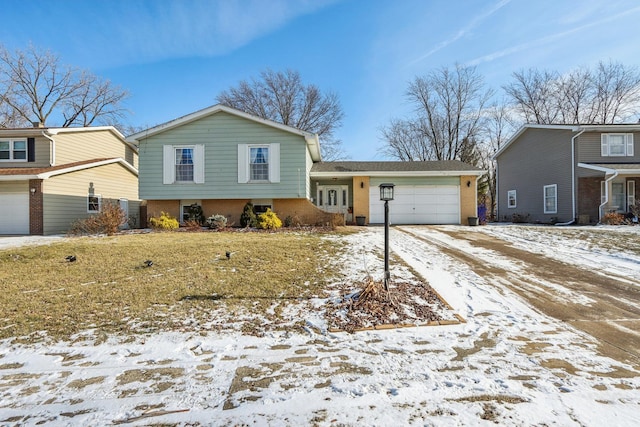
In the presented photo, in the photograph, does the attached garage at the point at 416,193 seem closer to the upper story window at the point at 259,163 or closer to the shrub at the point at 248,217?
the upper story window at the point at 259,163

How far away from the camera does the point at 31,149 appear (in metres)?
15.2

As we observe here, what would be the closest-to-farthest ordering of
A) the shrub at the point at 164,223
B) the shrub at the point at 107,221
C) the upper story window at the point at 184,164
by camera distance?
the shrub at the point at 107,221 < the shrub at the point at 164,223 < the upper story window at the point at 184,164

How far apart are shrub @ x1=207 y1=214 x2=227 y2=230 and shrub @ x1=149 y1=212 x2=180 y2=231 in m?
1.49

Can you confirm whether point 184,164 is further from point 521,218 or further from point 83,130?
point 521,218

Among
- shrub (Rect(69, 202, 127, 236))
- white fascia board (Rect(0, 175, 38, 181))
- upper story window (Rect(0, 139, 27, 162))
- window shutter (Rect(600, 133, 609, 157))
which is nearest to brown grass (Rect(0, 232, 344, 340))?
shrub (Rect(69, 202, 127, 236))

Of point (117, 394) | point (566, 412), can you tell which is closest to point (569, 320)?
point (566, 412)

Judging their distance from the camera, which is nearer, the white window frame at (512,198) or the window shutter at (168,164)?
the window shutter at (168,164)

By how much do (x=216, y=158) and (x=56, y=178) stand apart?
7.64 meters

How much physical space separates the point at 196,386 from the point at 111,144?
2189cm

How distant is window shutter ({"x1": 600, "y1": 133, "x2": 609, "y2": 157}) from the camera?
15.9m

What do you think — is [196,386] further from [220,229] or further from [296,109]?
[296,109]

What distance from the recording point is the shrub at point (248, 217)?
45.2 feet

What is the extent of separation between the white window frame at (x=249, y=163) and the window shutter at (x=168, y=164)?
10.3ft

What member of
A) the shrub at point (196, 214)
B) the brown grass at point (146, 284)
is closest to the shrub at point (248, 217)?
the shrub at point (196, 214)
